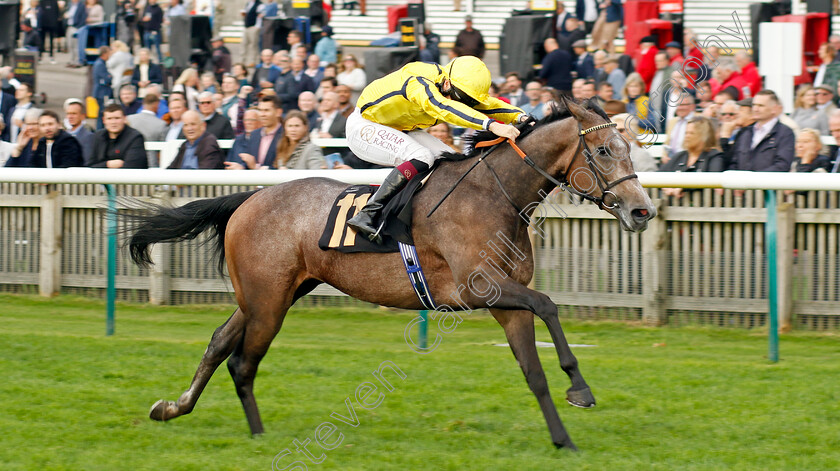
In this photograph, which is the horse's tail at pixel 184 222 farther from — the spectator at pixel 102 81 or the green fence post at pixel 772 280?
the spectator at pixel 102 81

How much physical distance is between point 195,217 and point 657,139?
15.8 feet

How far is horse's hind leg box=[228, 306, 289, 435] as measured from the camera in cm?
497

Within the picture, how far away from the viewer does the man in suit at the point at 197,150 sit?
8344 millimetres

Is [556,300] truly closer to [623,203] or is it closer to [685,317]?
[685,317]

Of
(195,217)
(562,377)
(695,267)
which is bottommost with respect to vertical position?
(562,377)

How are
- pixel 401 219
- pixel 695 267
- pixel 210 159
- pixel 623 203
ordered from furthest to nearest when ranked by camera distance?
pixel 210 159 < pixel 695 267 < pixel 401 219 < pixel 623 203

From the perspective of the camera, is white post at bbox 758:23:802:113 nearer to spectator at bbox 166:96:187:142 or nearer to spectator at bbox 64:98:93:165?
spectator at bbox 166:96:187:142

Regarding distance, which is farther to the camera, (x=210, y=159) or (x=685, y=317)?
(x=210, y=159)

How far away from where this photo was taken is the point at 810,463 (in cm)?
407

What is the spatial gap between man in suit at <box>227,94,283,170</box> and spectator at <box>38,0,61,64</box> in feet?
41.3

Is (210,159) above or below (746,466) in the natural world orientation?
above

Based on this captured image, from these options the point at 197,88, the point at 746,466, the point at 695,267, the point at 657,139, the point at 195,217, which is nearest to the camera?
the point at 746,466

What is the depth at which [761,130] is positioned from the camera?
7406 millimetres

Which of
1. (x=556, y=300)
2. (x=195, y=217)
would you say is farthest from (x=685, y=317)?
(x=195, y=217)
